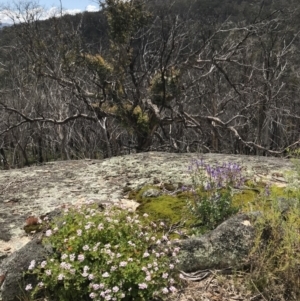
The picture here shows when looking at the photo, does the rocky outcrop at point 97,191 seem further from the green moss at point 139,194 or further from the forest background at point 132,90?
the forest background at point 132,90

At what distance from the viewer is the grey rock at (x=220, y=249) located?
264cm

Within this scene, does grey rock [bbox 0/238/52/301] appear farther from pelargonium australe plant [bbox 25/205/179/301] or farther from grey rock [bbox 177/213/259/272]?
grey rock [bbox 177/213/259/272]

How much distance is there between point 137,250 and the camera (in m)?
2.52

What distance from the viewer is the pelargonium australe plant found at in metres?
2.28

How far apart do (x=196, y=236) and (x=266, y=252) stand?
555 mm

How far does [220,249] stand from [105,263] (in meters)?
0.73

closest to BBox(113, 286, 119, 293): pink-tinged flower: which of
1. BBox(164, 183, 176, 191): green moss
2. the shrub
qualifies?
the shrub

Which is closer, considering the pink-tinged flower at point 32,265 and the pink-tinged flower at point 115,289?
the pink-tinged flower at point 115,289

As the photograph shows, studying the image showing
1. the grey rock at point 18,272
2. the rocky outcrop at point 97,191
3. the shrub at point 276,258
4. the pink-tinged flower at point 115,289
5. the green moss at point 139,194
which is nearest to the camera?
the pink-tinged flower at point 115,289

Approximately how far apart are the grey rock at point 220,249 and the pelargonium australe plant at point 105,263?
110 millimetres

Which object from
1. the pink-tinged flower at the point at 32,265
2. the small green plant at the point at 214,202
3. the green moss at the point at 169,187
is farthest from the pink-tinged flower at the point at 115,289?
A: the green moss at the point at 169,187

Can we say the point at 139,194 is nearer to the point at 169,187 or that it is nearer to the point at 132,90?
the point at 169,187

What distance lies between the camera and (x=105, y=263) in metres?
2.34

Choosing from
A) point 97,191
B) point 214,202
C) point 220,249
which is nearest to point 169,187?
point 97,191
